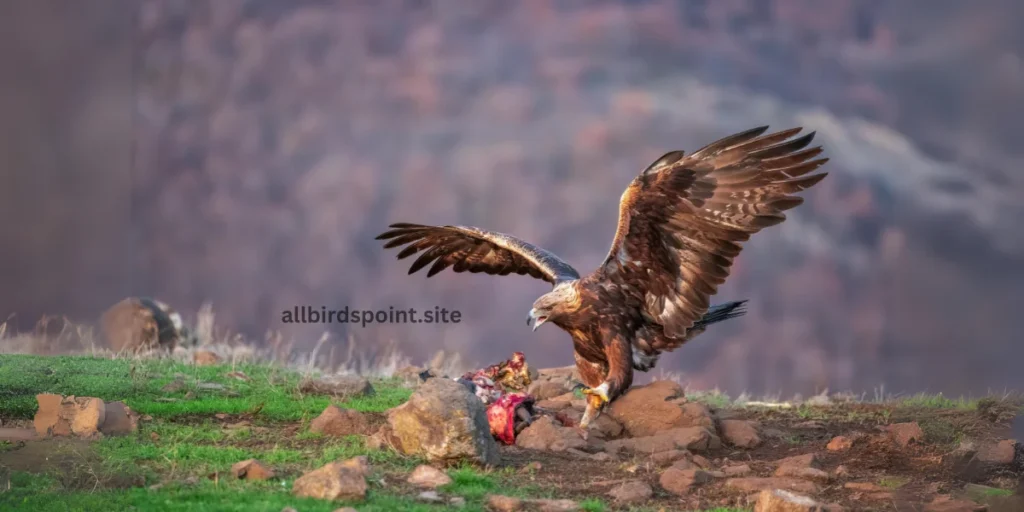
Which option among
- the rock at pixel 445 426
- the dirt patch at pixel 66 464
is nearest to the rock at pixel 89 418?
the dirt patch at pixel 66 464

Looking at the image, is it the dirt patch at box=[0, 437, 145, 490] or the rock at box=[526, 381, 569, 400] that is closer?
the dirt patch at box=[0, 437, 145, 490]

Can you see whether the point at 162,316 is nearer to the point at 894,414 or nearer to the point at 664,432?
the point at 664,432

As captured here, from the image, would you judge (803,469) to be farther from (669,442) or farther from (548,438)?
(548,438)

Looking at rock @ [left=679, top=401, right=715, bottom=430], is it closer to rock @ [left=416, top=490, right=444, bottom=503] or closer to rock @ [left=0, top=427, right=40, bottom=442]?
rock @ [left=416, top=490, right=444, bottom=503]

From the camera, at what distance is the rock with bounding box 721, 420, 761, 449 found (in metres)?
10.6

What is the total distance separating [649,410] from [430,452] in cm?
309

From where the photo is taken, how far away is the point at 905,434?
10.2 metres

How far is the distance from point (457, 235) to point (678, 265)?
340 centimetres

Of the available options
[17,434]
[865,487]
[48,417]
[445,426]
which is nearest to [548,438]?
[445,426]

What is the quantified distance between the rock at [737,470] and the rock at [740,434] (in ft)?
4.87

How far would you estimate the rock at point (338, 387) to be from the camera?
12.1 meters

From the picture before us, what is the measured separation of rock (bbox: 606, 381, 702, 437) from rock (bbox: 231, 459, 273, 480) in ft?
14.0

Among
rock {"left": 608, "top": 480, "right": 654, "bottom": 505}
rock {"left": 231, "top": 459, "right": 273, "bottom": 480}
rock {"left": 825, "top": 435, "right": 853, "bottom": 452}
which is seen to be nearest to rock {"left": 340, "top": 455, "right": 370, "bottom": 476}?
rock {"left": 231, "top": 459, "right": 273, "bottom": 480}

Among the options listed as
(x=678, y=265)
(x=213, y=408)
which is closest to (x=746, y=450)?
(x=678, y=265)
